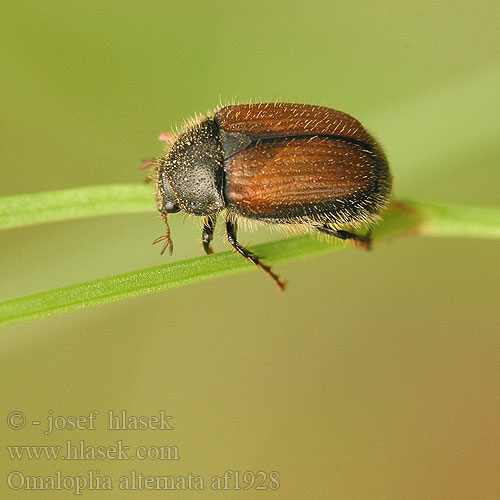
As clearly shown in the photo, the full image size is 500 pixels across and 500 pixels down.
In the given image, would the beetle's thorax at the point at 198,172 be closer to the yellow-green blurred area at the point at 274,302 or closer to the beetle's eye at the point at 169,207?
the beetle's eye at the point at 169,207

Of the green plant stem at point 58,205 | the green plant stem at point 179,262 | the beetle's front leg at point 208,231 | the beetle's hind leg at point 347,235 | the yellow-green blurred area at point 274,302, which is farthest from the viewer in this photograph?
the yellow-green blurred area at point 274,302

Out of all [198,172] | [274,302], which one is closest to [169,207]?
[198,172]

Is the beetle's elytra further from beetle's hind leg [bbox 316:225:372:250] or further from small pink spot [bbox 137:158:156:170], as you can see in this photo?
small pink spot [bbox 137:158:156:170]

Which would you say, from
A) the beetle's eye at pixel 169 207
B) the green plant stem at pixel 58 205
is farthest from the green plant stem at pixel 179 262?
the beetle's eye at pixel 169 207

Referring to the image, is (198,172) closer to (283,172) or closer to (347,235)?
(283,172)

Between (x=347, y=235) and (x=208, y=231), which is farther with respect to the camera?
(x=208, y=231)

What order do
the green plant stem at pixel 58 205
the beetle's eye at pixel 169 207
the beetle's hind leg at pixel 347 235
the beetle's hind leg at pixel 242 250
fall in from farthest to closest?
1. the beetle's eye at pixel 169 207
2. the beetle's hind leg at pixel 347 235
3. the beetle's hind leg at pixel 242 250
4. the green plant stem at pixel 58 205
